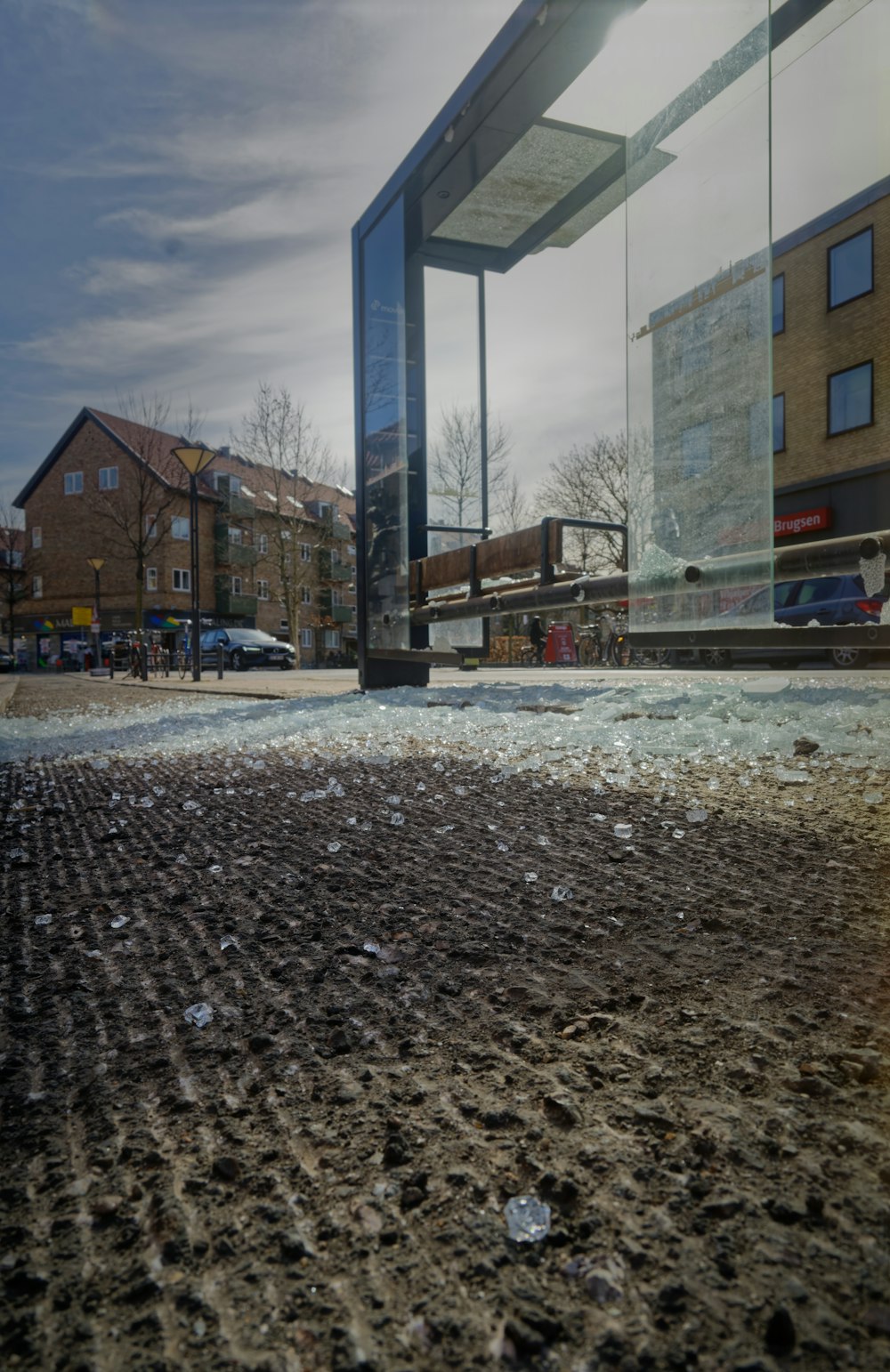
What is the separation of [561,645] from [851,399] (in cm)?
923

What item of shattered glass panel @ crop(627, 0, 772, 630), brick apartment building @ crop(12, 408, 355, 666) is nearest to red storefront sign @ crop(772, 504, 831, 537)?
shattered glass panel @ crop(627, 0, 772, 630)

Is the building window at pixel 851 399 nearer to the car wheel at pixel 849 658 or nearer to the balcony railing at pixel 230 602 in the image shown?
the car wheel at pixel 849 658

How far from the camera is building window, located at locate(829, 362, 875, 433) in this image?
19609mm

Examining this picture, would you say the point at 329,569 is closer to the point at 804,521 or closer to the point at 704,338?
the point at 804,521

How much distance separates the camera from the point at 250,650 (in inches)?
1233

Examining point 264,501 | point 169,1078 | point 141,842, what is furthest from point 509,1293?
point 264,501

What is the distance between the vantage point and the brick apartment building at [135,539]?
42750mm

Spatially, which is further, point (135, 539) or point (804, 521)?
point (135, 539)

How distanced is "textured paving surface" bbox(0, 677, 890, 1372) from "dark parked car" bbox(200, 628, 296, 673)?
30346 mm

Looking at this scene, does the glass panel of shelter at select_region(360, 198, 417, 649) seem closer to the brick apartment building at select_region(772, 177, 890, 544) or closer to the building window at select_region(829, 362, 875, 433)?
the brick apartment building at select_region(772, 177, 890, 544)

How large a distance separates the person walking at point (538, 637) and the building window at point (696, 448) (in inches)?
763

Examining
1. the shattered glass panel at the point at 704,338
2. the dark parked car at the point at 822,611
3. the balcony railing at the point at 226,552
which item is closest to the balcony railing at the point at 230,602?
the balcony railing at the point at 226,552

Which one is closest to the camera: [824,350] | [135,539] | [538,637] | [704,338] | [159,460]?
[704,338]

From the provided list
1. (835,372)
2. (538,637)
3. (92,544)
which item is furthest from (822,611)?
(92,544)
